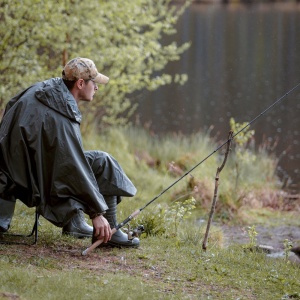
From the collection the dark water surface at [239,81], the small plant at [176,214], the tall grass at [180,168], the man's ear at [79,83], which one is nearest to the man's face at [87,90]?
the man's ear at [79,83]

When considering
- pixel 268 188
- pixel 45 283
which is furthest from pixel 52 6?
pixel 45 283

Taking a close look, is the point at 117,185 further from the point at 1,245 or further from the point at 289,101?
the point at 289,101

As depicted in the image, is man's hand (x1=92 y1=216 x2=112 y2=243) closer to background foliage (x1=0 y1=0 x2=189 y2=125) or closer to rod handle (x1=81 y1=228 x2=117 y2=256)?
rod handle (x1=81 y1=228 x2=117 y2=256)

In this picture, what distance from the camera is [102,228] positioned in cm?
463

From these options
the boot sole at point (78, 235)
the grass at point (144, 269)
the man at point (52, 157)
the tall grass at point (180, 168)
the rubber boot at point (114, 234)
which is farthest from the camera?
the tall grass at point (180, 168)

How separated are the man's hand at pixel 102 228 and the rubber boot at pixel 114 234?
10.5 inches

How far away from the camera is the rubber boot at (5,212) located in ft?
16.0

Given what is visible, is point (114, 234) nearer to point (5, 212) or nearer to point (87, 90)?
point (5, 212)

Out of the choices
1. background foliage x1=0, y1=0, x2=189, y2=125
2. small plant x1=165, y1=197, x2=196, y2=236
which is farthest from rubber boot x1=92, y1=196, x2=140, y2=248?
background foliage x1=0, y1=0, x2=189, y2=125

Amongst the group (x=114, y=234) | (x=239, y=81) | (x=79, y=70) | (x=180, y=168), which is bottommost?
(x=239, y=81)

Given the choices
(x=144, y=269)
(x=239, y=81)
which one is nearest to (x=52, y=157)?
(x=144, y=269)

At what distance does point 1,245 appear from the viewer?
4.82 m

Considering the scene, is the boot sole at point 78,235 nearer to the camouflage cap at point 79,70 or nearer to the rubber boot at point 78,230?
the rubber boot at point 78,230

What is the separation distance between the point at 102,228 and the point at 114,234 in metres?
0.48
